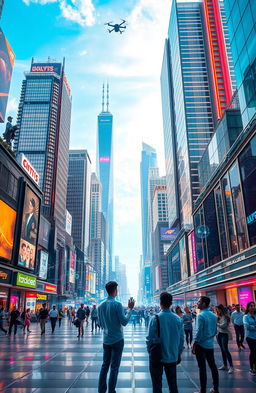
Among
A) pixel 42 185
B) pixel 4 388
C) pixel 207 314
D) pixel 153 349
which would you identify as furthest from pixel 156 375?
pixel 42 185

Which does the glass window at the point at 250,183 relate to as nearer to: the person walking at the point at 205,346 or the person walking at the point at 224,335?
the person walking at the point at 224,335

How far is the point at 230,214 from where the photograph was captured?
3322 centimetres

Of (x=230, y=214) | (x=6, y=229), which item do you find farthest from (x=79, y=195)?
(x=230, y=214)

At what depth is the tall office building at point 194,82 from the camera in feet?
301

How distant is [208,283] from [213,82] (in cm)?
7905

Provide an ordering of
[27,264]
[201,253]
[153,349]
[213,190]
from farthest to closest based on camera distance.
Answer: [201,253] < [213,190] < [27,264] < [153,349]

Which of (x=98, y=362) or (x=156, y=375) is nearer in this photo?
(x=156, y=375)

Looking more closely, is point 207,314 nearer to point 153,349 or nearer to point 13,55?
point 153,349

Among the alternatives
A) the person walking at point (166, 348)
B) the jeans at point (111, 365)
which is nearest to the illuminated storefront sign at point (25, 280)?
the jeans at point (111, 365)

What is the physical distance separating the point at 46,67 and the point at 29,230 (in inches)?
4526

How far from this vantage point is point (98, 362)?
31.2 ft

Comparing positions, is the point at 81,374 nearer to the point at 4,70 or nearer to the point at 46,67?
the point at 4,70

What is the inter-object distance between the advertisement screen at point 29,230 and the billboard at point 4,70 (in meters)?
11.0

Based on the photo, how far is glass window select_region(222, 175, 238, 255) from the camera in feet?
105
